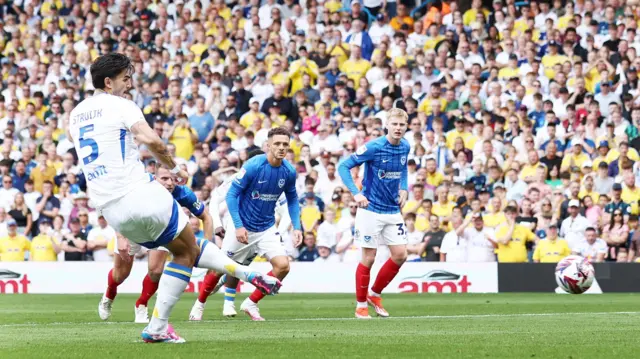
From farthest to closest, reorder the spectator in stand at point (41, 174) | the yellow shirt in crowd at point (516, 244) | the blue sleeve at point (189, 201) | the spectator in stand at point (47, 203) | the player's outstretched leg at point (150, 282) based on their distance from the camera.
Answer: the spectator in stand at point (41, 174) → the spectator in stand at point (47, 203) → the yellow shirt in crowd at point (516, 244) → the player's outstretched leg at point (150, 282) → the blue sleeve at point (189, 201)

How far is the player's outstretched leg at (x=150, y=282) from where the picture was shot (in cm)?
1322

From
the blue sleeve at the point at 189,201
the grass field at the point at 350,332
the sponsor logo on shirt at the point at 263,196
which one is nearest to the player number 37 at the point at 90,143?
the grass field at the point at 350,332

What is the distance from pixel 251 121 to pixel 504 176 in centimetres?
626

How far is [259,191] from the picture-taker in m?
13.9

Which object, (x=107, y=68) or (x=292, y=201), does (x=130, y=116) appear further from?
(x=292, y=201)

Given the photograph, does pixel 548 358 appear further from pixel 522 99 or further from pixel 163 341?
pixel 522 99

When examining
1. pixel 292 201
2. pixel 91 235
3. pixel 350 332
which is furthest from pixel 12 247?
pixel 350 332

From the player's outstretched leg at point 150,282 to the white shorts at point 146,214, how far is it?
14.1 feet

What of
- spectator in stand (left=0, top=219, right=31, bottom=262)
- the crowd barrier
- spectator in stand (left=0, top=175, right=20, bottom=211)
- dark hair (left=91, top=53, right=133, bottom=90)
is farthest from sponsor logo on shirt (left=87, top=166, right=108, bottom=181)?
spectator in stand (left=0, top=175, right=20, bottom=211)

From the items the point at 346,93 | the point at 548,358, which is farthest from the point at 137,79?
the point at 548,358

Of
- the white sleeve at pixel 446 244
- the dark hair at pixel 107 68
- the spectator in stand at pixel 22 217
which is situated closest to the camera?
the dark hair at pixel 107 68

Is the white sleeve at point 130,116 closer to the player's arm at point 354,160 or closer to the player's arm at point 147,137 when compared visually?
the player's arm at point 147,137

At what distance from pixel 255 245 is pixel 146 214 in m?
5.42

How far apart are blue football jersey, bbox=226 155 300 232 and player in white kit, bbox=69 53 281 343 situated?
467 centimetres
